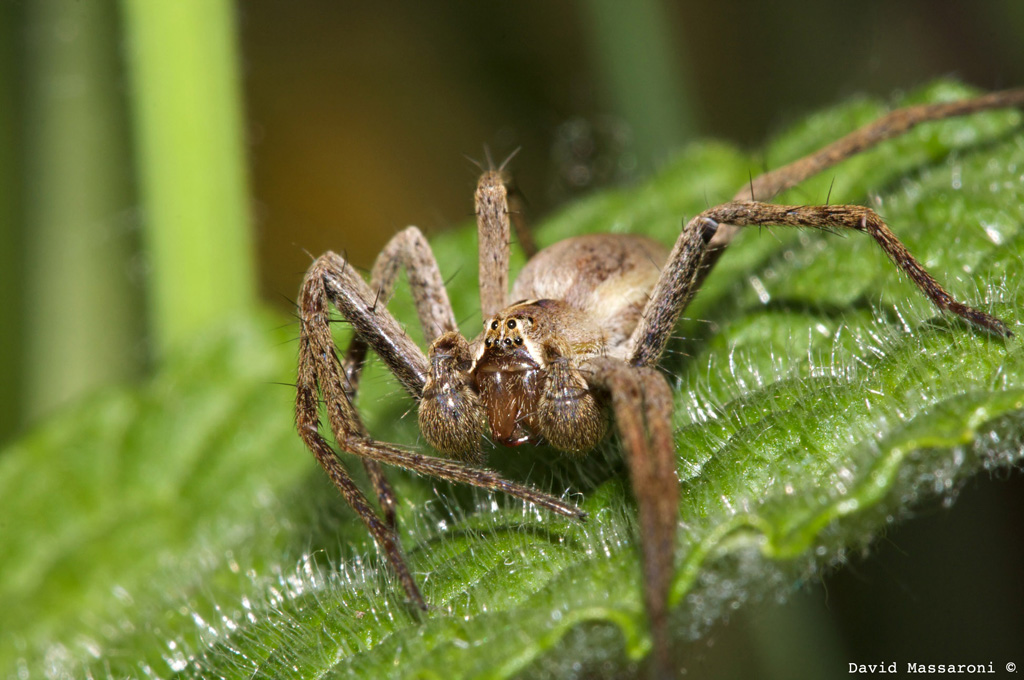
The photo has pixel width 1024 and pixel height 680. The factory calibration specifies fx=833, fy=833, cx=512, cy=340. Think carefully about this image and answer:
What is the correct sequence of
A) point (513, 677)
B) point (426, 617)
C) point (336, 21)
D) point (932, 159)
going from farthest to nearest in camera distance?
1. point (336, 21)
2. point (932, 159)
3. point (426, 617)
4. point (513, 677)

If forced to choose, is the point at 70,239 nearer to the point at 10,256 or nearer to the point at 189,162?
the point at 10,256

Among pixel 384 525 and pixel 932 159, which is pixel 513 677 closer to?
pixel 384 525

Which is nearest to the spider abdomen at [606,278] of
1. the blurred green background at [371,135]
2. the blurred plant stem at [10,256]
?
the blurred green background at [371,135]

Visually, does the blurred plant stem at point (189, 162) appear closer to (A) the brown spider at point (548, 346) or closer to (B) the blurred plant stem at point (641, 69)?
(A) the brown spider at point (548, 346)

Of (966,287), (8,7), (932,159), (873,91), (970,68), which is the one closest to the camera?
(966,287)

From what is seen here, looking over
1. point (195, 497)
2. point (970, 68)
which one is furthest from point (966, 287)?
point (970, 68)

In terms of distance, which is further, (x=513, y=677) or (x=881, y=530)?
(x=881, y=530)

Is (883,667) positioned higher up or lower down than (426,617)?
lower down
